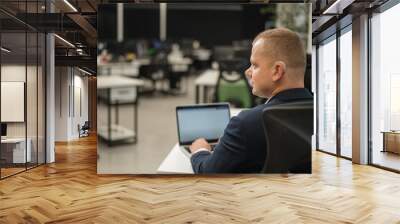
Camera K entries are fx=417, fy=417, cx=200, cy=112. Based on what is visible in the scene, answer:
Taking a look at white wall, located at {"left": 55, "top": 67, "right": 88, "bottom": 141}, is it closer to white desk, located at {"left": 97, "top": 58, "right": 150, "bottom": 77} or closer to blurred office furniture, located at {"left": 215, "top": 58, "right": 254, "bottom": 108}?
white desk, located at {"left": 97, "top": 58, "right": 150, "bottom": 77}

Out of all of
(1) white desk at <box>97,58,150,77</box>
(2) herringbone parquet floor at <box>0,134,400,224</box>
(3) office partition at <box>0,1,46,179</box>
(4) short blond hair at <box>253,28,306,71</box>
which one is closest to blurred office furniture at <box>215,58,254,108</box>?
(4) short blond hair at <box>253,28,306,71</box>

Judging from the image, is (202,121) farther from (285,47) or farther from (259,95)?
(285,47)

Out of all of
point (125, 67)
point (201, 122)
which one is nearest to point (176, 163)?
point (201, 122)

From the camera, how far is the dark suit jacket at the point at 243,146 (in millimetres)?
3195

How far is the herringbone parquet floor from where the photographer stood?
3912 millimetres

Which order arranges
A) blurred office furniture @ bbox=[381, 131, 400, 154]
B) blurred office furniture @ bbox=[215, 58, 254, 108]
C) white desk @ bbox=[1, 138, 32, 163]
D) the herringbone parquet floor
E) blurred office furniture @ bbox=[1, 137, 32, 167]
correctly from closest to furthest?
blurred office furniture @ bbox=[215, 58, 254, 108] < the herringbone parquet floor < blurred office furniture @ bbox=[1, 137, 32, 167] < white desk @ bbox=[1, 138, 32, 163] < blurred office furniture @ bbox=[381, 131, 400, 154]

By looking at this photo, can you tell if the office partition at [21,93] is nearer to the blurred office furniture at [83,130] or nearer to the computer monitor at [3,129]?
the computer monitor at [3,129]

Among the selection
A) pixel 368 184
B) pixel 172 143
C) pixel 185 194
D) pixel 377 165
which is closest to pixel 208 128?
pixel 172 143

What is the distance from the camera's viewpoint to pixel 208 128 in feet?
11.2

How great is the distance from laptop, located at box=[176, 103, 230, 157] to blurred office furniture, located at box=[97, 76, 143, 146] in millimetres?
378

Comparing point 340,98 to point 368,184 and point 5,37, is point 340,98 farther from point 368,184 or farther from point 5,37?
point 5,37

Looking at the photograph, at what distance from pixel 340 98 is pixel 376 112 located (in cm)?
175

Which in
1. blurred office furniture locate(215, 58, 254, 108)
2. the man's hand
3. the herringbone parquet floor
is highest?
blurred office furniture locate(215, 58, 254, 108)

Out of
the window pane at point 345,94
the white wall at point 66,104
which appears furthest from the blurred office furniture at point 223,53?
the white wall at point 66,104
